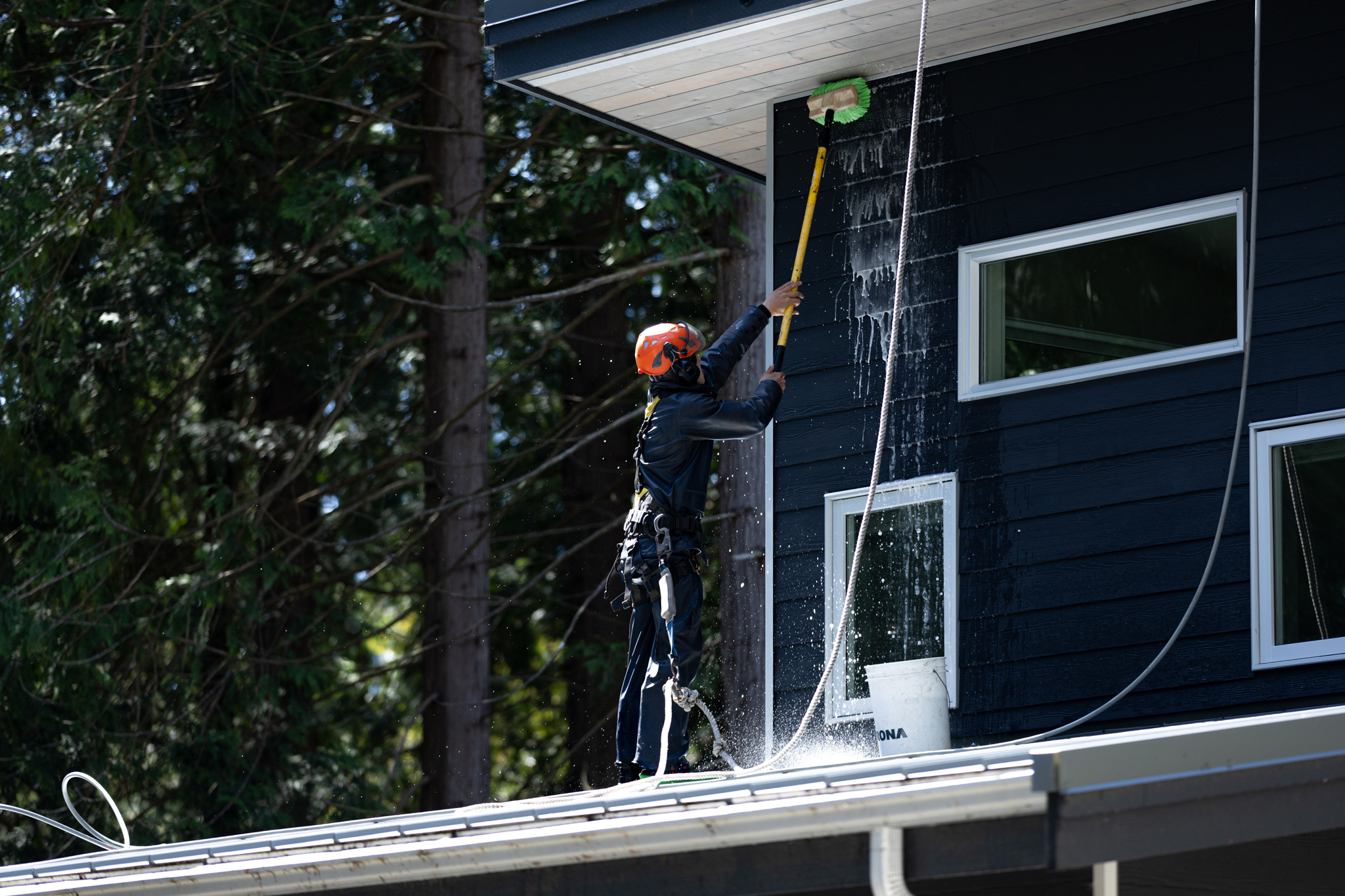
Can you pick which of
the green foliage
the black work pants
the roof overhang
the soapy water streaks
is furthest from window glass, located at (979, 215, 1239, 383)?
the green foliage

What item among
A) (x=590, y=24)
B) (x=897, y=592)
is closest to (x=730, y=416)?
(x=897, y=592)

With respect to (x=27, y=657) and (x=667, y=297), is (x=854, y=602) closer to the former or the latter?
(x=27, y=657)

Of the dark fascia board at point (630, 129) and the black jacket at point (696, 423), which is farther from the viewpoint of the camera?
the dark fascia board at point (630, 129)

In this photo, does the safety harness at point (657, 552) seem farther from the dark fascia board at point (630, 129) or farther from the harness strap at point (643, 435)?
the dark fascia board at point (630, 129)

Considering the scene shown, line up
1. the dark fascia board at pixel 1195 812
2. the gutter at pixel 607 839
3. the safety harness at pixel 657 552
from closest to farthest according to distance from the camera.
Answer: the dark fascia board at pixel 1195 812 < the gutter at pixel 607 839 < the safety harness at pixel 657 552

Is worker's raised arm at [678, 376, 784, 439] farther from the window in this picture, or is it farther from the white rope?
the window

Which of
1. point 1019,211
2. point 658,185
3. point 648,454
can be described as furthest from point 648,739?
point 658,185

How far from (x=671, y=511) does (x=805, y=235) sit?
164cm

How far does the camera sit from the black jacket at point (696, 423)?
281 inches

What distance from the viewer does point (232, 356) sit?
661 inches

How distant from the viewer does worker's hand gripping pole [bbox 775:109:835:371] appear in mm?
7773

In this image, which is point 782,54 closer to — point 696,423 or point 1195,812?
point 696,423

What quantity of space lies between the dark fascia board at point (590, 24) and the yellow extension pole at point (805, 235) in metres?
0.84

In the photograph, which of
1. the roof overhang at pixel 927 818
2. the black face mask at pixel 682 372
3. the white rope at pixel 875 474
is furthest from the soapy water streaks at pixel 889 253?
the roof overhang at pixel 927 818
